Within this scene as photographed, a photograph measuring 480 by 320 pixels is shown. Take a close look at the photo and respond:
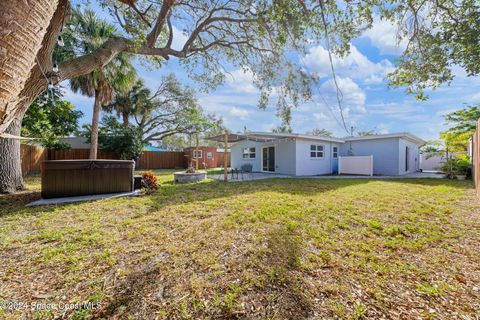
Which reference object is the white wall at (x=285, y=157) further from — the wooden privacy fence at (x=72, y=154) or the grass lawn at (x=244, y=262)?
the wooden privacy fence at (x=72, y=154)

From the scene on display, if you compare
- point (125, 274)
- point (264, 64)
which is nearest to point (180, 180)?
point (264, 64)

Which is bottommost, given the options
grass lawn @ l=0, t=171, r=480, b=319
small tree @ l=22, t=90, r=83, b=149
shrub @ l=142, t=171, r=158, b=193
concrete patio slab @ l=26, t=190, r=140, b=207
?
grass lawn @ l=0, t=171, r=480, b=319

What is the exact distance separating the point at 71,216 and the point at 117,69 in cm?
900

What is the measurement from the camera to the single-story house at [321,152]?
1243 centimetres

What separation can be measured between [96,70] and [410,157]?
820 inches

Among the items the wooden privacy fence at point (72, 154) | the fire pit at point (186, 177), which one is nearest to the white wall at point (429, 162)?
the fire pit at point (186, 177)

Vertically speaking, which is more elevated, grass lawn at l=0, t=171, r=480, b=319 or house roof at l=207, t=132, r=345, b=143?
house roof at l=207, t=132, r=345, b=143

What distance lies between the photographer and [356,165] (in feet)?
42.8

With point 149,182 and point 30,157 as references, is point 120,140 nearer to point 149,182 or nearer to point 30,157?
point 30,157

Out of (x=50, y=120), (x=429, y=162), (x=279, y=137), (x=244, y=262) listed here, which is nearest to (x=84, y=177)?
(x=244, y=262)

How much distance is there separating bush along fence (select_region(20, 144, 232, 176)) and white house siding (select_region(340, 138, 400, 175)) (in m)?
15.0

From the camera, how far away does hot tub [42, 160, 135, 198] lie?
5.55 meters

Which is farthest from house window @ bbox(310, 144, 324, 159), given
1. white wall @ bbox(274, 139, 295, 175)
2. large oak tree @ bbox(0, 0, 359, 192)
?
large oak tree @ bbox(0, 0, 359, 192)

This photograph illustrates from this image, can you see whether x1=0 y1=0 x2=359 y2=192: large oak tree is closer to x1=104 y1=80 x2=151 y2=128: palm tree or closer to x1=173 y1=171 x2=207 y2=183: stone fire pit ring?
x1=173 y1=171 x2=207 y2=183: stone fire pit ring
